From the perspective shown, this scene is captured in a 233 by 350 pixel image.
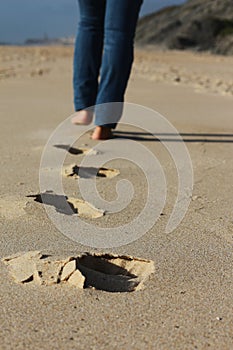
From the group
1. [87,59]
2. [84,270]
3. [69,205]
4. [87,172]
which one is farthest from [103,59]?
[84,270]

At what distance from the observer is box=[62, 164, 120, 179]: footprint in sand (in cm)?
191

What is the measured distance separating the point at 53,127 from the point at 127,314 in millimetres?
1888

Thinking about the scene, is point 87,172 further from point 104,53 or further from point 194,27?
point 194,27

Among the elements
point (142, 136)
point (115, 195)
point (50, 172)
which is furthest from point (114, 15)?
point (115, 195)

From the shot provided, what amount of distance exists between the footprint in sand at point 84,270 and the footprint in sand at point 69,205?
0.93 feet

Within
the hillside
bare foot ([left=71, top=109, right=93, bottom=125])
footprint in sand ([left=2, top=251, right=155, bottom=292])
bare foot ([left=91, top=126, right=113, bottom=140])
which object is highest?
footprint in sand ([left=2, top=251, right=155, bottom=292])

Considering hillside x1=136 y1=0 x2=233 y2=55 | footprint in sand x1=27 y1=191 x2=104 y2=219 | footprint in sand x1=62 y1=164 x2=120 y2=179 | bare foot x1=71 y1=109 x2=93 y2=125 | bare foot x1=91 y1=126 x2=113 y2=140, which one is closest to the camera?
footprint in sand x1=27 y1=191 x2=104 y2=219

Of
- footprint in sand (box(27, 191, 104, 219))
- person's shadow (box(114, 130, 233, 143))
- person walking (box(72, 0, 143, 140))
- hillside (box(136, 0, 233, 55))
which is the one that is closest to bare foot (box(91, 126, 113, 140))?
person walking (box(72, 0, 143, 140))

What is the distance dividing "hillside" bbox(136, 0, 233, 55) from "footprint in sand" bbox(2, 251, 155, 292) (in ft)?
56.7

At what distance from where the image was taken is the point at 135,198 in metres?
1.71

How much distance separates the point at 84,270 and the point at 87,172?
31.3 inches

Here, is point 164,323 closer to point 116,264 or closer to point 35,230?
point 116,264

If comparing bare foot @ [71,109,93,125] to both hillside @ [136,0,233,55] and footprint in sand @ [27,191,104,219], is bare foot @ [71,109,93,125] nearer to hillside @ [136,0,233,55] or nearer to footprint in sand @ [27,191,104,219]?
footprint in sand @ [27,191,104,219]

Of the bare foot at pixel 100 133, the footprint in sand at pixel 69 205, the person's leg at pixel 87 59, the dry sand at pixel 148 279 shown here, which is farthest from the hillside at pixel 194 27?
the footprint in sand at pixel 69 205
